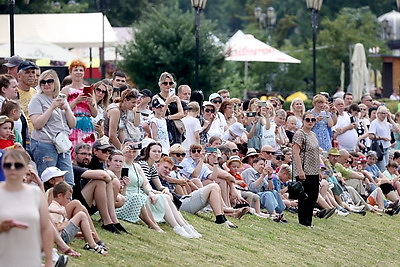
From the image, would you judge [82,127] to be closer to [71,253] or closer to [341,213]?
[71,253]

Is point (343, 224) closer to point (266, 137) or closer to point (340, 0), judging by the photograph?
point (266, 137)

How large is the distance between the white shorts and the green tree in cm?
1917

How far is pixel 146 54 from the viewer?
126ft

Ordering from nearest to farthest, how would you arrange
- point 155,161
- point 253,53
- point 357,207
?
1. point 155,161
2. point 357,207
3. point 253,53

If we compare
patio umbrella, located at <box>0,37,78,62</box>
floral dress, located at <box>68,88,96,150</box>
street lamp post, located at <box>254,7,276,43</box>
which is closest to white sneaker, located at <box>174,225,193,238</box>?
floral dress, located at <box>68,88,96,150</box>

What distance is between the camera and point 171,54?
125 ft

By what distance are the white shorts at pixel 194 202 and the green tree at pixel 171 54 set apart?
62.9ft

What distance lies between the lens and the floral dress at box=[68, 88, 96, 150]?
52.2 ft

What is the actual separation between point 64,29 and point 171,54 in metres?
5.27

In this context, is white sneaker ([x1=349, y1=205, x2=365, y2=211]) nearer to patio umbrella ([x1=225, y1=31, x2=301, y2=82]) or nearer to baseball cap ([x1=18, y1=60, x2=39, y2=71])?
baseball cap ([x1=18, y1=60, x2=39, y2=71])

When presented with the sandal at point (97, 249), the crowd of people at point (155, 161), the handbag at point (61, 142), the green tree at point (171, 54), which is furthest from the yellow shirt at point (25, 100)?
the green tree at point (171, 54)

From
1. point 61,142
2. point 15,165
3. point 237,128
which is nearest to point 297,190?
point 237,128

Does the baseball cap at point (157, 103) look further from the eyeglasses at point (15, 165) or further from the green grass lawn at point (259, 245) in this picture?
the eyeglasses at point (15, 165)

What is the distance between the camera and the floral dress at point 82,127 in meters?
15.9
